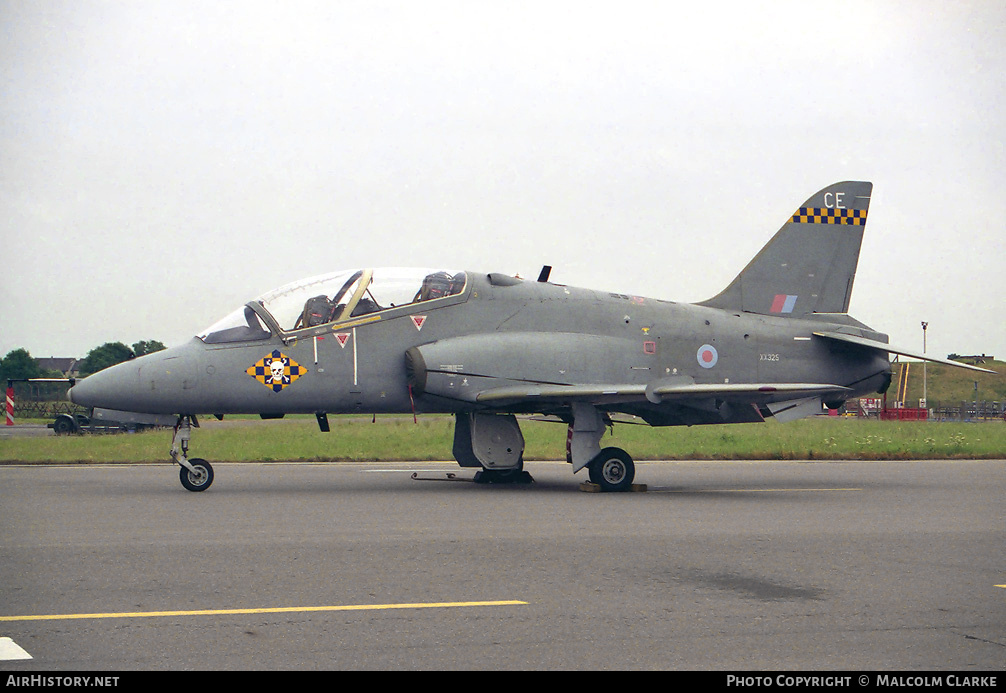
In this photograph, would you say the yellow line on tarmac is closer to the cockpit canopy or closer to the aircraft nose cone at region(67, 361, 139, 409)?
the aircraft nose cone at region(67, 361, 139, 409)

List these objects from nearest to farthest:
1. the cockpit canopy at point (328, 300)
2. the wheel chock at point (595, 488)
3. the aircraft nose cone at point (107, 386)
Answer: the aircraft nose cone at point (107, 386) < the cockpit canopy at point (328, 300) < the wheel chock at point (595, 488)

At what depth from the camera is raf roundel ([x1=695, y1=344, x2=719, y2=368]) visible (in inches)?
646

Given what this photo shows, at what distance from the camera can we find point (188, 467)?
1372cm

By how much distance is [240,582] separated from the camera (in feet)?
22.8

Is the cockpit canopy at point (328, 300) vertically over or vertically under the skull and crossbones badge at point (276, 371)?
over

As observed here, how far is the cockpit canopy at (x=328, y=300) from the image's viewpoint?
14.4 m

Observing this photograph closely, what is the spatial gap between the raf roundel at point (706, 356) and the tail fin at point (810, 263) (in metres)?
1.48

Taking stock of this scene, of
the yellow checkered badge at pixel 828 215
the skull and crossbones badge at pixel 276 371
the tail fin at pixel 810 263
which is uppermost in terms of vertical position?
the yellow checkered badge at pixel 828 215

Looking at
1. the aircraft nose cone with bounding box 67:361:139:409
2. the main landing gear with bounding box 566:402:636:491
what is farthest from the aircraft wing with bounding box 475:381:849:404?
the aircraft nose cone with bounding box 67:361:139:409

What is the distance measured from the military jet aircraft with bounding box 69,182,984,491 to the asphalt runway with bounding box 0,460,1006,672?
1.41 m

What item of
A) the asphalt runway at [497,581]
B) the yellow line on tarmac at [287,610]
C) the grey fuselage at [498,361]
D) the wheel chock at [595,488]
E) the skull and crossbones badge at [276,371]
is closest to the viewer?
the asphalt runway at [497,581]

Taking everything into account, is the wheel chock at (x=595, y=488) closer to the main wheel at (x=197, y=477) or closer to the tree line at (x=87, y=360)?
the main wheel at (x=197, y=477)

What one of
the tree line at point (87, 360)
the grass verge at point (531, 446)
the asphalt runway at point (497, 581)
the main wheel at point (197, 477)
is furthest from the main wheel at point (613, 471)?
the tree line at point (87, 360)
